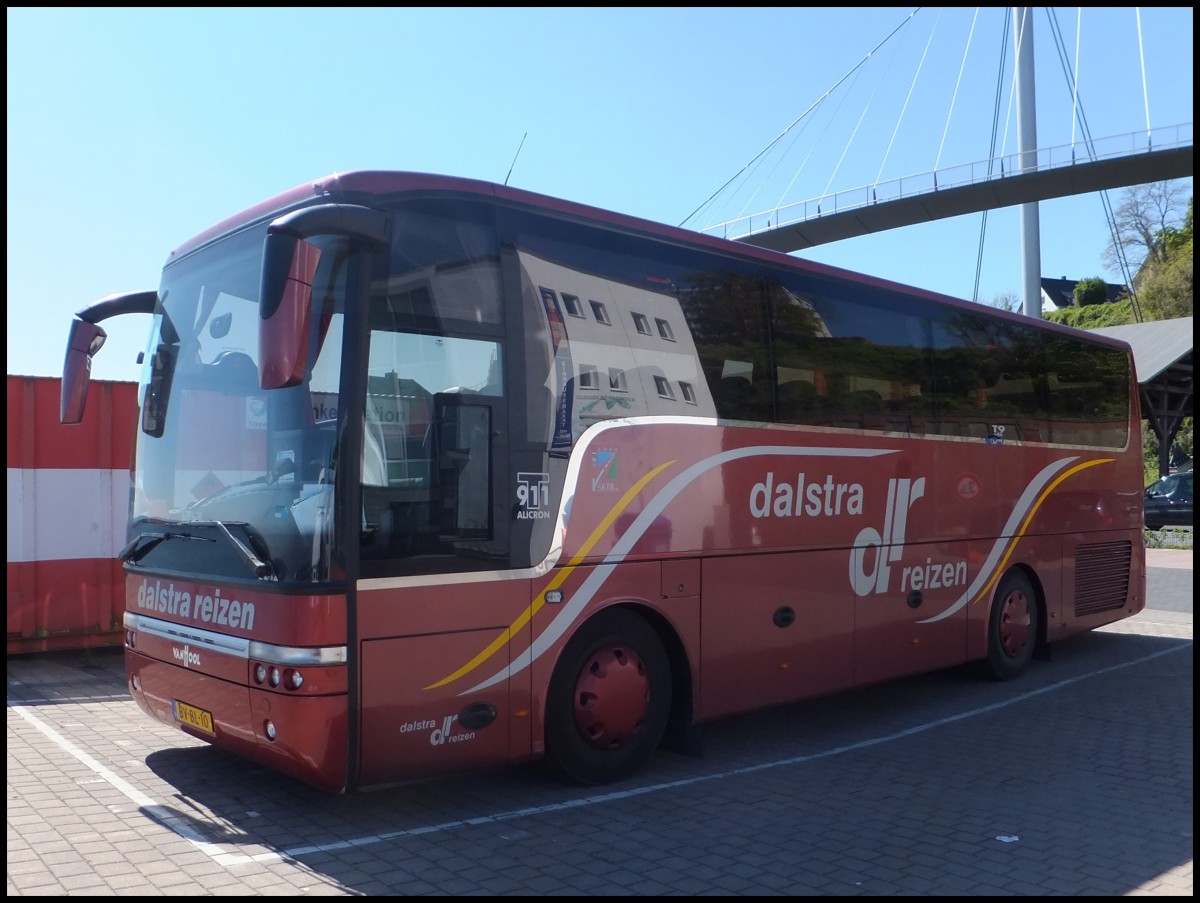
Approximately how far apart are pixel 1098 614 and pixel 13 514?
10841mm

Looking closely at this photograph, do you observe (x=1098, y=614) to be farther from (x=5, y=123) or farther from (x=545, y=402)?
(x=5, y=123)

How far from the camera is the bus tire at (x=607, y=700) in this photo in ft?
20.8

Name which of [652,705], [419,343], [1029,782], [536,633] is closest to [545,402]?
[419,343]

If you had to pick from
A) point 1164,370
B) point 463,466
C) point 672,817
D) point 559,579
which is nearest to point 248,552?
point 463,466

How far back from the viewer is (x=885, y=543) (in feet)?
28.6

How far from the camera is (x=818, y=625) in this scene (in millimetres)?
8047

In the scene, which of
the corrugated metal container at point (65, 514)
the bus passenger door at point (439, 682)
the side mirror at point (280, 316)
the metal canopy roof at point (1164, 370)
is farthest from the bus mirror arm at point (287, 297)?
the metal canopy roof at point (1164, 370)

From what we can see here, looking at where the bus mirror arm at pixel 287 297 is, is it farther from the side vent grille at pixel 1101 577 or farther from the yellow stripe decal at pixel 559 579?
the side vent grille at pixel 1101 577

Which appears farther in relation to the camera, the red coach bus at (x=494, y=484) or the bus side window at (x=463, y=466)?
the bus side window at (x=463, y=466)

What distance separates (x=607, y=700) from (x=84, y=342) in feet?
13.6

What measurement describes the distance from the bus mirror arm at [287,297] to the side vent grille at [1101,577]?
357 inches

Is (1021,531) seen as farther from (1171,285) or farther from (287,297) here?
(1171,285)

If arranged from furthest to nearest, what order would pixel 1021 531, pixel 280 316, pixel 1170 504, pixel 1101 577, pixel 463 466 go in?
1. pixel 1170 504
2. pixel 1101 577
3. pixel 1021 531
4. pixel 463 466
5. pixel 280 316

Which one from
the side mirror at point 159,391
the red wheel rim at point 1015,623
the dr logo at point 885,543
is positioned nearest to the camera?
the side mirror at point 159,391
